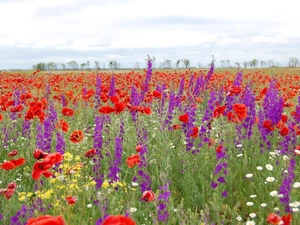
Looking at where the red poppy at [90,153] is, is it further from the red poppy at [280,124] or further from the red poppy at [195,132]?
the red poppy at [280,124]

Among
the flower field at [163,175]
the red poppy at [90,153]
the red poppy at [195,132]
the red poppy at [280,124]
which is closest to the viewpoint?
the flower field at [163,175]

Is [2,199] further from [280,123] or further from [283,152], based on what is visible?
[280,123]

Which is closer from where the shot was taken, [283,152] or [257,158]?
[283,152]

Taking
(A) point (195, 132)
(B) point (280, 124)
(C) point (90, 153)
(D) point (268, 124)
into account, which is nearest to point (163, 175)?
(C) point (90, 153)

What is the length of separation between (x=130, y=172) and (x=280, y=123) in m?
1.93

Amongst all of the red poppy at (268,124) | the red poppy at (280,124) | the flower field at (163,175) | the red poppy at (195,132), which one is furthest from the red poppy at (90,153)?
the red poppy at (280,124)

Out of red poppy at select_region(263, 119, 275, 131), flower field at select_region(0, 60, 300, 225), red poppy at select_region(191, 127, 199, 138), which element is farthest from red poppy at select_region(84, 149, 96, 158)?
red poppy at select_region(263, 119, 275, 131)

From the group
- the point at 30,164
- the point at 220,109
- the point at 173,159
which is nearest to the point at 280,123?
the point at 220,109

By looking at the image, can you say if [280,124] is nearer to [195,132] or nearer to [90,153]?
[195,132]

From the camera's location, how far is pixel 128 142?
211 inches

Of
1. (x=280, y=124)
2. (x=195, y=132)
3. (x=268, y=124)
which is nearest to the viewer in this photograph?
(x=195, y=132)

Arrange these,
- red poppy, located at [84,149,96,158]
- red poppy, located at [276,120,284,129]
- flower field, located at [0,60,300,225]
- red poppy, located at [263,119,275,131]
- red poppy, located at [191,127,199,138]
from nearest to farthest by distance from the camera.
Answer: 1. flower field, located at [0,60,300,225]
2. red poppy, located at [84,149,96,158]
3. red poppy, located at [191,127,199,138]
4. red poppy, located at [263,119,275,131]
5. red poppy, located at [276,120,284,129]

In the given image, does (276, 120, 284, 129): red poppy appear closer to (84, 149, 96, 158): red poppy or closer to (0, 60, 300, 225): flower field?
(0, 60, 300, 225): flower field

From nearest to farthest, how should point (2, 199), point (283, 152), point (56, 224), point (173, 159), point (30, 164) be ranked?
point (56, 224), point (2, 199), point (283, 152), point (173, 159), point (30, 164)
